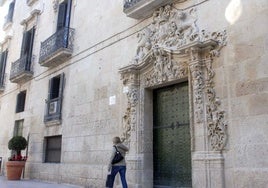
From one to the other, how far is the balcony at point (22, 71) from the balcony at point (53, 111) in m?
2.52

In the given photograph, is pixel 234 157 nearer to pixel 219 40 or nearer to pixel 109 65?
pixel 219 40

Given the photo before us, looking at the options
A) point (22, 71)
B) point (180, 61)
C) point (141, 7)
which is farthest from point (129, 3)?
point (22, 71)

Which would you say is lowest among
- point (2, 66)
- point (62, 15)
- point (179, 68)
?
point (179, 68)

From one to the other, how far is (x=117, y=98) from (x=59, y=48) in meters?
3.51

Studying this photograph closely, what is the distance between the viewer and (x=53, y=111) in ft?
36.1

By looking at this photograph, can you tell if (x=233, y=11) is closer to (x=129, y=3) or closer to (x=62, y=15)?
(x=129, y=3)

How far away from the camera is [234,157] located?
18.1 feet

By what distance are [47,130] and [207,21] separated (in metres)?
7.19

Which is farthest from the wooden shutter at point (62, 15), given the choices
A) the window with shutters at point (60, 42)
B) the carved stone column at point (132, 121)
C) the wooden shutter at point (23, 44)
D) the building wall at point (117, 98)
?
the carved stone column at point (132, 121)

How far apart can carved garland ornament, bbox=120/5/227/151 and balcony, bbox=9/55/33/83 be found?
21.5 feet

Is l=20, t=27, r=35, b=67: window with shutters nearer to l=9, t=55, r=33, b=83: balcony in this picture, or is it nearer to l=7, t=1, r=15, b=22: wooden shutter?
l=9, t=55, r=33, b=83: balcony

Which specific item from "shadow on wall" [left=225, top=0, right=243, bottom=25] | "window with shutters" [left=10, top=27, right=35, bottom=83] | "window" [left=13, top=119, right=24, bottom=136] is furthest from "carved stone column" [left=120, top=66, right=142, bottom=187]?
"window" [left=13, top=119, right=24, bottom=136]

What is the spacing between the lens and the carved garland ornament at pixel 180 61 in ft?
19.9

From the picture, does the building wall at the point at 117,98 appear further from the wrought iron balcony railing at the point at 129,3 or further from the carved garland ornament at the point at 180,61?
the wrought iron balcony railing at the point at 129,3
